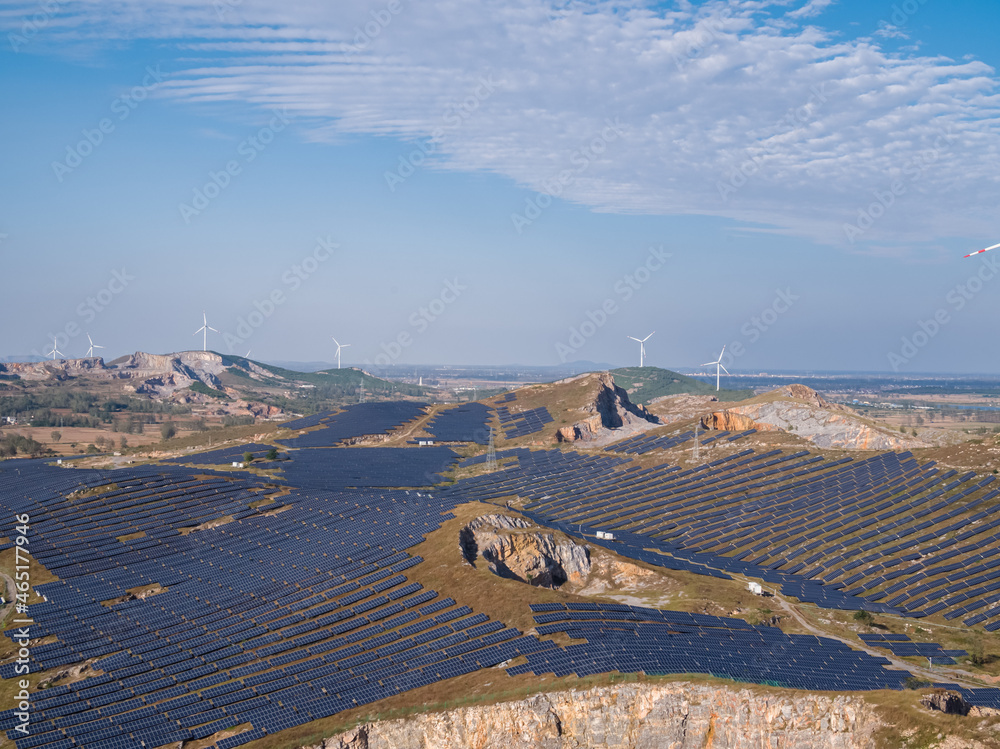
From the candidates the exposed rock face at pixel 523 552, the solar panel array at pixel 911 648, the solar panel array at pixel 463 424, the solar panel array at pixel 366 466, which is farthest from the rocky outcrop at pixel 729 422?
the solar panel array at pixel 911 648

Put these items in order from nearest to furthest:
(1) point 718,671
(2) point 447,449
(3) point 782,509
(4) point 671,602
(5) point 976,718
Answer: (5) point 976,718
(1) point 718,671
(4) point 671,602
(3) point 782,509
(2) point 447,449

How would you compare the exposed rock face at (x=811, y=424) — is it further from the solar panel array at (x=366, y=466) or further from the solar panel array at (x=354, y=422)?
the solar panel array at (x=354, y=422)

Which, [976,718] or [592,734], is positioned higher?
[976,718]

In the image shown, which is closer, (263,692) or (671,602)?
(263,692)

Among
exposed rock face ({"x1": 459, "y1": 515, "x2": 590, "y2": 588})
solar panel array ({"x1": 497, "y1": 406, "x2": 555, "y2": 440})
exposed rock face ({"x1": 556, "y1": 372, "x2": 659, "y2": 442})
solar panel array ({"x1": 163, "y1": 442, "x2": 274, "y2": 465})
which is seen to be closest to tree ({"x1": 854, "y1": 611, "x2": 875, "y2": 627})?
exposed rock face ({"x1": 459, "y1": 515, "x2": 590, "y2": 588})

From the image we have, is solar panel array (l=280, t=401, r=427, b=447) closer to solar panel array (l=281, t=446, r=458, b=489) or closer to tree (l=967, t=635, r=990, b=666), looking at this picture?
solar panel array (l=281, t=446, r=458, b=489)

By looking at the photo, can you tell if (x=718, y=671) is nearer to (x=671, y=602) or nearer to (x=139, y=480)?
(x=671, y=602)

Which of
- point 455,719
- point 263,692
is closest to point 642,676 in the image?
point 455,719
